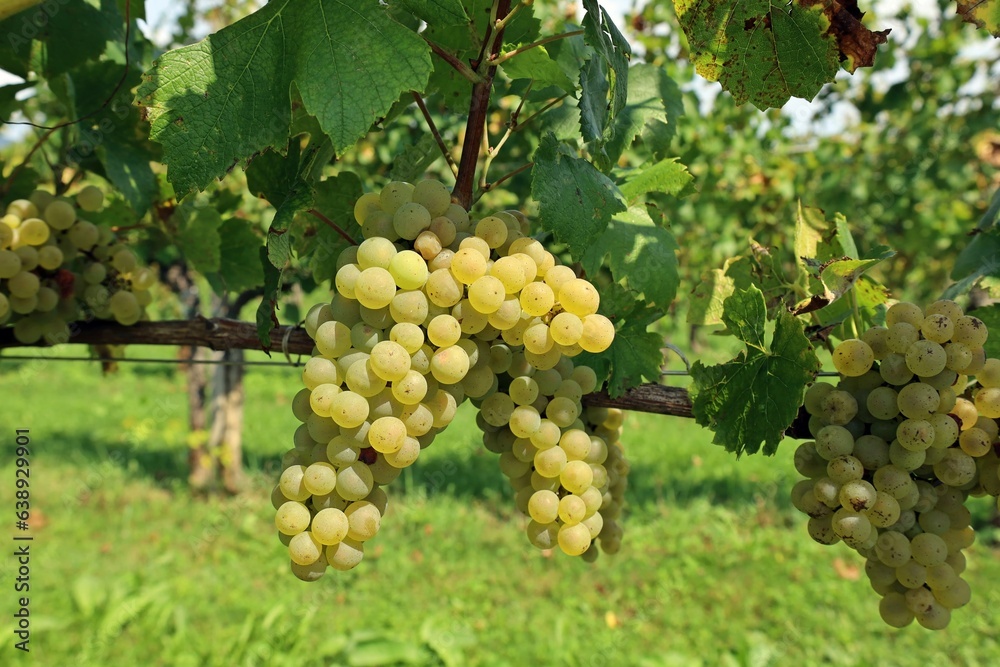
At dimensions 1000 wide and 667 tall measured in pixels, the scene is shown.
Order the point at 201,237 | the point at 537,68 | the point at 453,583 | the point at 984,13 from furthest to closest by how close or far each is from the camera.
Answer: the point at 453,583
the point at 201,237
the point at 537,68
the point at 984,13

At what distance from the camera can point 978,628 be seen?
12.9 ft

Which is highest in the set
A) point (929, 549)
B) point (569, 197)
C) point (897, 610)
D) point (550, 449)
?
point (569, 197)

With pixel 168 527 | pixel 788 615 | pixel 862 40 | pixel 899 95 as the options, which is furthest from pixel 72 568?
pixel 899 95

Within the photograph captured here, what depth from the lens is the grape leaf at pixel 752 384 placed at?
102cm

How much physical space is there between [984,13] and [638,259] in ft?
1.88

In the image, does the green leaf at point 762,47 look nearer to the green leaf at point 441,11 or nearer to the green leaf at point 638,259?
the green leaf at point 441,11

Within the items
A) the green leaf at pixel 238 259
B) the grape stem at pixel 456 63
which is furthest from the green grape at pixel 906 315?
the green leaf at pixel 238 259

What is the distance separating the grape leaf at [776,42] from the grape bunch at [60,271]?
3.84 feet

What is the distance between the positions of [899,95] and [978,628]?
3.37 meters

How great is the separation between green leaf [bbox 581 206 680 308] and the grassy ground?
1401 mm

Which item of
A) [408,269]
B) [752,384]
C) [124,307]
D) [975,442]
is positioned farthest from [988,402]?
[124,307]

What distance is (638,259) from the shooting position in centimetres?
127

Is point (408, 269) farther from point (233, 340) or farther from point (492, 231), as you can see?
point (233, 340)

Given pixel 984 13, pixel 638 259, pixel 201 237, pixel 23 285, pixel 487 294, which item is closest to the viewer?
pixel 487 294
